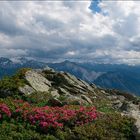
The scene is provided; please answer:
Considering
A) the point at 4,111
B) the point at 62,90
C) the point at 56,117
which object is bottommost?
the point at 56,117

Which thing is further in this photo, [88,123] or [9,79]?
[9,79]

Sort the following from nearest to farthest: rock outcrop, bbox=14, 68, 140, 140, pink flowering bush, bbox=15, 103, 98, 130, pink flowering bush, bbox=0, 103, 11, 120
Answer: pink flowering bush, bbox=15, 103, 98, 130, pink flowering bush, bbox=0, 103, 11, 120, rock outcrop, bbox=14, 68, 140, 140

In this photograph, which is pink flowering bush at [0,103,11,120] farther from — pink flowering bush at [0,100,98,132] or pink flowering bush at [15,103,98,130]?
pink flowering bush at [15,103,98,130]

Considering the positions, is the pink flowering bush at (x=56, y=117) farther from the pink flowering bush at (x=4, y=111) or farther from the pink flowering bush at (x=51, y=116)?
the pink flowering bush at (x=4, y=111)

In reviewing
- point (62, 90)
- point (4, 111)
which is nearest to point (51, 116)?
point (4, 111)

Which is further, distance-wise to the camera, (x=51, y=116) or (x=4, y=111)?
(x=4, y=111)

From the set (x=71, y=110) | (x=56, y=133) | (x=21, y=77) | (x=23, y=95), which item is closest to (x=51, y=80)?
(x=21, y=77)

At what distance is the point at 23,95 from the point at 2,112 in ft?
33.3

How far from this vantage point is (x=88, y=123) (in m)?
25.6

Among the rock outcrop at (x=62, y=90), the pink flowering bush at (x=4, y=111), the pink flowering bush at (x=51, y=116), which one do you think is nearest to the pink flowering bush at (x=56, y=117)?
the pink flowering bush at (x=51, y=116)

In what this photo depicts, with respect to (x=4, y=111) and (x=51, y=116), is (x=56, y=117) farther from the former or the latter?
(x=4, y=111)

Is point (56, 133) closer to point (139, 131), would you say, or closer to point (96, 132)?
point (96, 132)

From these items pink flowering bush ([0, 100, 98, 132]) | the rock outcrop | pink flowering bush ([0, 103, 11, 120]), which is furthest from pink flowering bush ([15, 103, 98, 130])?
the rock outcrop

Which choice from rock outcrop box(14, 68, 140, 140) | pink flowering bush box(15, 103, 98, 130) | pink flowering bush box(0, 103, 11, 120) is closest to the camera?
pink flowering bush box(15, 103, 98, 130)
